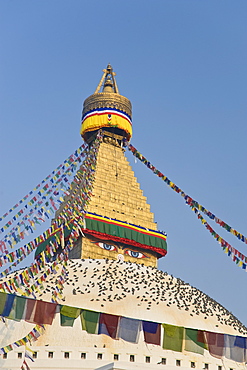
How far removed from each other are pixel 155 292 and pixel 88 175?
23.4ft

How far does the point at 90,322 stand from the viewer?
1487 centimetres

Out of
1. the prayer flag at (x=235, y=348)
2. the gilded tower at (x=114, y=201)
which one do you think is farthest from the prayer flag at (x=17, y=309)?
the gilded tower at (x=114, y=201)

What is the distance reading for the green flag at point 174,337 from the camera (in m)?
15.0

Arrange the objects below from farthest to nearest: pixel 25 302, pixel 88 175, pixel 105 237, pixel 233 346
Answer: pixel 88 175
pixel 105 237
pixel 233 346
pixel 25 302

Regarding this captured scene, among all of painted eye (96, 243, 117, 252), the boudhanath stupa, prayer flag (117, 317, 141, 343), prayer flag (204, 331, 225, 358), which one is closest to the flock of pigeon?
the boudhanath stupa

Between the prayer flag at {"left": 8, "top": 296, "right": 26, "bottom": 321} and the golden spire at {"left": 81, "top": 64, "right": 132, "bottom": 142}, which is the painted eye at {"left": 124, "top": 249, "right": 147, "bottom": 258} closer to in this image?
the golden spire at {"left": 81, "top": 64, "right": 132, "bottom": 142}

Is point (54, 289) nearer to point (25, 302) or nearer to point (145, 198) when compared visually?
point (25, 302)

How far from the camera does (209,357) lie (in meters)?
16.1

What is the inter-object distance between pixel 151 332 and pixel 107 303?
197 cm

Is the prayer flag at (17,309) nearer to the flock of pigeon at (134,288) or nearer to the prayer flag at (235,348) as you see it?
the flock of pigeon at (134,288)

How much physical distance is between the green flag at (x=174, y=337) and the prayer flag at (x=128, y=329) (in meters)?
0.74

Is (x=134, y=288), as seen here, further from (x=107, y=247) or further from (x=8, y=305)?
(x=8, y=305)

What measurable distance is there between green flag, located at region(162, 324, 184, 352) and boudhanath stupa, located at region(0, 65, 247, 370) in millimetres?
25

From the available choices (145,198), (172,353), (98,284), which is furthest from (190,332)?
(145,198)
